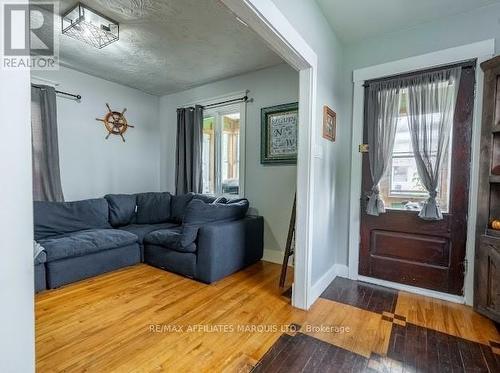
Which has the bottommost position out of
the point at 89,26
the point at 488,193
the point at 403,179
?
the point at 488,193

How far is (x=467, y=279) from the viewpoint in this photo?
2.22 m

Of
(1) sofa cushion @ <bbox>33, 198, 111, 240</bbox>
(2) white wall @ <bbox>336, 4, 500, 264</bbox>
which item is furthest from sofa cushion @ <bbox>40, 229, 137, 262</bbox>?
(2) white wall @ <bbox>336, 4, 500, 264</bbox>

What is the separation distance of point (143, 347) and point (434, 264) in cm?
254

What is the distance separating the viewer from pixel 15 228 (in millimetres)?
545

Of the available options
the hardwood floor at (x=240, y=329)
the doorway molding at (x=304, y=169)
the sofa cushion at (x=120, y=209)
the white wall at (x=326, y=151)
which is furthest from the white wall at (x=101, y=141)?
the white wall at (x=326, y=151)

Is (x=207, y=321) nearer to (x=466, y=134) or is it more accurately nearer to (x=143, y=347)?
(x=143, y=347)

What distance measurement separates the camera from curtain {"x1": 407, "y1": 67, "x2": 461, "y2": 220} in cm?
224

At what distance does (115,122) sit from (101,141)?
38cm

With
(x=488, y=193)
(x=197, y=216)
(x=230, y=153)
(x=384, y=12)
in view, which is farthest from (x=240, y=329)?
(x=384, y=12)

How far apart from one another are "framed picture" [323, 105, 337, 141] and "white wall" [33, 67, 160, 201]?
3.23m

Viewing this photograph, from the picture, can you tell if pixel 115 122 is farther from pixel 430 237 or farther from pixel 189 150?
pixel 430 237

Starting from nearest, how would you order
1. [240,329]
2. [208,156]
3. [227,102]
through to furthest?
[240,329]
[227,102]
[208,156]

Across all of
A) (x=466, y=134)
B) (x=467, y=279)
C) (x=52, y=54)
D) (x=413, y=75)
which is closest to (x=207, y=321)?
(x=467, y=279)

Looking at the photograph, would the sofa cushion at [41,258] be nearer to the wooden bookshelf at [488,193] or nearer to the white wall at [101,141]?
the white wall at [101,141]
